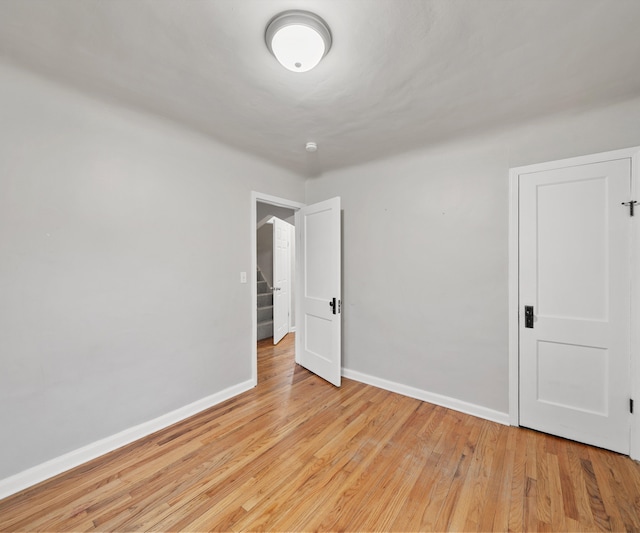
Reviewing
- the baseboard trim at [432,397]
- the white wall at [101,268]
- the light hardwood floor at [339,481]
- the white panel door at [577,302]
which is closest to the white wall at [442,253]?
the baseboard trim at [432,397]

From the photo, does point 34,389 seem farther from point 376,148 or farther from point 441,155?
point 441,155

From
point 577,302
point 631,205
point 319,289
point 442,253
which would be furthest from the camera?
point 319,289

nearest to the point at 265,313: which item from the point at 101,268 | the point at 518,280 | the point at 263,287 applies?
the point at 263,287

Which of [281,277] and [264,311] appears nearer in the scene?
[281,277]

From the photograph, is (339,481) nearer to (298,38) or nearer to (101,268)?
(101,268)

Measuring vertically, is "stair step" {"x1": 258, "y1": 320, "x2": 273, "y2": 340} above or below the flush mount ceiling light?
below

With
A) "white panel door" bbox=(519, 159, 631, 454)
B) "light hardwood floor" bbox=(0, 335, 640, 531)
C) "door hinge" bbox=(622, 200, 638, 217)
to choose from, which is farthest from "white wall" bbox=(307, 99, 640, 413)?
"light hardwood floor" bbox=(0, 335, 640, 531)

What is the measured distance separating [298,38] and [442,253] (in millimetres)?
2082

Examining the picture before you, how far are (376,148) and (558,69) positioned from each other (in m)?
1.41

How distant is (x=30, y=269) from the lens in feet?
5.73

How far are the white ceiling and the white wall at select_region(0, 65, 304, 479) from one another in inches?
10.9

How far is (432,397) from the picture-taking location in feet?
9.05

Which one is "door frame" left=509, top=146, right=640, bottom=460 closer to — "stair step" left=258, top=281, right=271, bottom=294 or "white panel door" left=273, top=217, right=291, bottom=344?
"white panel door" left=273, top=217, right=291, bottom=344

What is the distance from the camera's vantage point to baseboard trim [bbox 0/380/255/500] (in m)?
1.69
